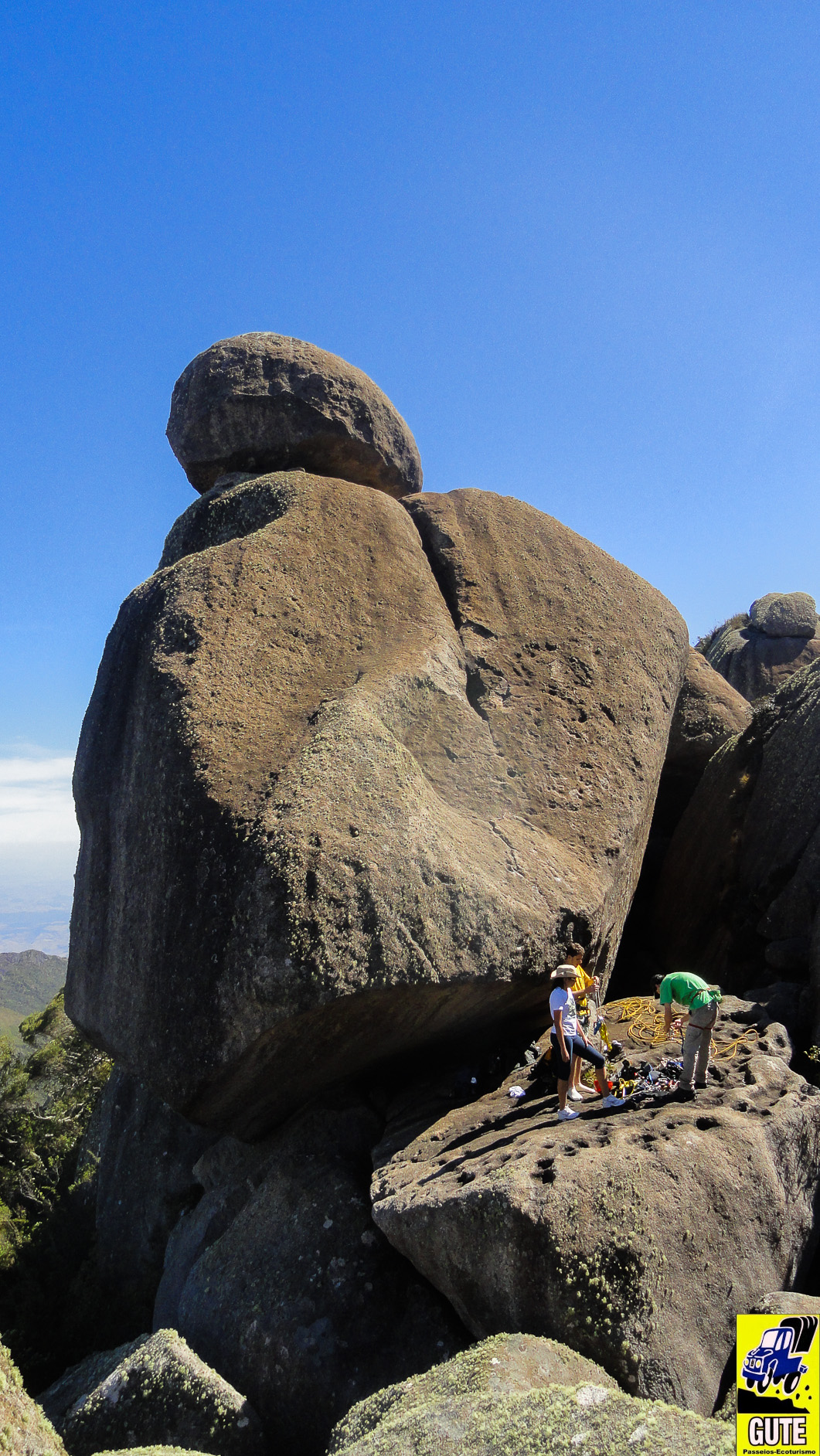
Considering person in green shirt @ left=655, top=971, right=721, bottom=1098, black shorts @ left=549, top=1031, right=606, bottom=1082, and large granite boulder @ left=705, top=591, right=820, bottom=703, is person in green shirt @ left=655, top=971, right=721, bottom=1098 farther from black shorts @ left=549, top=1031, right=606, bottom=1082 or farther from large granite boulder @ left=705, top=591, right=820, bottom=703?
large granite boulder @ left=705, top=591, right=820, bottom=703

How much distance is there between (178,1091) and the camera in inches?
245

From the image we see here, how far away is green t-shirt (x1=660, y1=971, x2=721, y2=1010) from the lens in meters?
5.71

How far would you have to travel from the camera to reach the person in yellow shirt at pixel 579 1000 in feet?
19.8

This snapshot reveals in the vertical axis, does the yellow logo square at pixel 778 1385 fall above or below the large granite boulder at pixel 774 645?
below

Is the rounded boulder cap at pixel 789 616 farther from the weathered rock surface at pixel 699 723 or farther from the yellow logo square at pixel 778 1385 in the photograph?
the yellow logo square at pixel 778 1385

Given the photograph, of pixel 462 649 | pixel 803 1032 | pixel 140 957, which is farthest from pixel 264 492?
pixel 803 1032

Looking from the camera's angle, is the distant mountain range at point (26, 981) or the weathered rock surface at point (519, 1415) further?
the distant mountain range at point (26, 981)

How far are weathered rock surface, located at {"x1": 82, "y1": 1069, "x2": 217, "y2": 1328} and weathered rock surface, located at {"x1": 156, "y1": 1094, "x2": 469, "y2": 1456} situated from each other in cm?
68

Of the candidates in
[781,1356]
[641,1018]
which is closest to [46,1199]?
[641,1018]

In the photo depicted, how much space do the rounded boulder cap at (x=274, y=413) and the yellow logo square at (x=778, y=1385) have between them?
29.4ft

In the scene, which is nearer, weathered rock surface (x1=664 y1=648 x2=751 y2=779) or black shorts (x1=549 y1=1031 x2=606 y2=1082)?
black shorts (x1=549 y1=1031 x2=606 y2=1082)

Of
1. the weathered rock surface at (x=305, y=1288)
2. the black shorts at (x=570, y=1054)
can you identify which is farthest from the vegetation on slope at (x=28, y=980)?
the black shorts at (x=570, y=1054)

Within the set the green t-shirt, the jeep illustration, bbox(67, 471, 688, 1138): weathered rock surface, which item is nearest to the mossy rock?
bbox(67, 471, 688, 1138): weathered rock surface

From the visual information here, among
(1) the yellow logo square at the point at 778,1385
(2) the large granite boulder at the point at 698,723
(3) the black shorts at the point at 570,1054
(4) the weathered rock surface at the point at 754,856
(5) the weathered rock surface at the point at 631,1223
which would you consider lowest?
(1) the yellow logo square at the point at 778,1385
